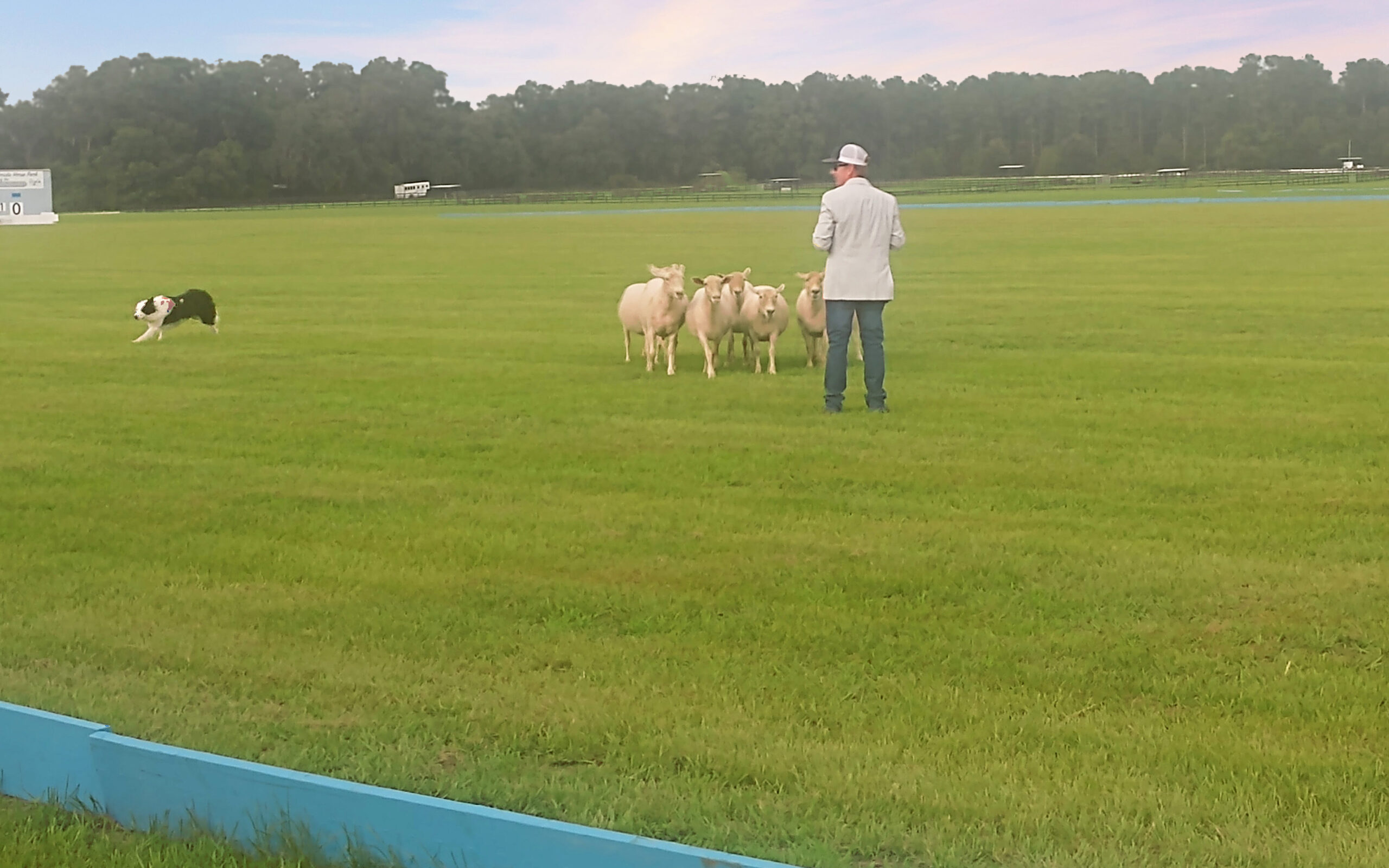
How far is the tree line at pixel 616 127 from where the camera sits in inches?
4956

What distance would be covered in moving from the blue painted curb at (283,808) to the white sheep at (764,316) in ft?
36.5

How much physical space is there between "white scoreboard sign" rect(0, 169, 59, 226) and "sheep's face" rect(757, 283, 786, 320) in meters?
74.4

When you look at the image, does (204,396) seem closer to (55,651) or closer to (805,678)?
(55,651)

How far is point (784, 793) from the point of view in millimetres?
4953

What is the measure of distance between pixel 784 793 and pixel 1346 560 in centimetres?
421

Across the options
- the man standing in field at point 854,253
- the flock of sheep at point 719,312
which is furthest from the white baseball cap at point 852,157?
the flock of sheep at point 719,312

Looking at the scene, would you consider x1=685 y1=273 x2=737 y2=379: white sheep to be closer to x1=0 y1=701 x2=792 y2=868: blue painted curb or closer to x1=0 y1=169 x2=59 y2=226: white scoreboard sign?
x1=0 y1=701 x2=792 y2=868: blue painted curb

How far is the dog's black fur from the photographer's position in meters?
20.5

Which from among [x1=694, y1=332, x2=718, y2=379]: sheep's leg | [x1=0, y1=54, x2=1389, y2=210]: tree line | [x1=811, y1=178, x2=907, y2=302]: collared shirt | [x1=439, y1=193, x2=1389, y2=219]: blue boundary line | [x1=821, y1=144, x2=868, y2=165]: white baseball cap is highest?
[x1=0, y1=54, x2=1389, y2=210]: tree line

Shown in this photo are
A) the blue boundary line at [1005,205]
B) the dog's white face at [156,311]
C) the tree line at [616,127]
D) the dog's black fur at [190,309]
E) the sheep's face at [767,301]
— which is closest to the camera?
the sheep's face at [767,301]

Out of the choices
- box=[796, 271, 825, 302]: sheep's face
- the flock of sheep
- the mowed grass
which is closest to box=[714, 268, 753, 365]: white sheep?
the flock of sheep

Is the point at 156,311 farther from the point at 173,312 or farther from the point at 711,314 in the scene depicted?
the point at 711,314

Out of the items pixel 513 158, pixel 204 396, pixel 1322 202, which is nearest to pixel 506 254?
pixel 204 396

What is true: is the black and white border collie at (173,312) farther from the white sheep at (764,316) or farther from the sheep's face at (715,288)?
the white sheep at (764,316)
